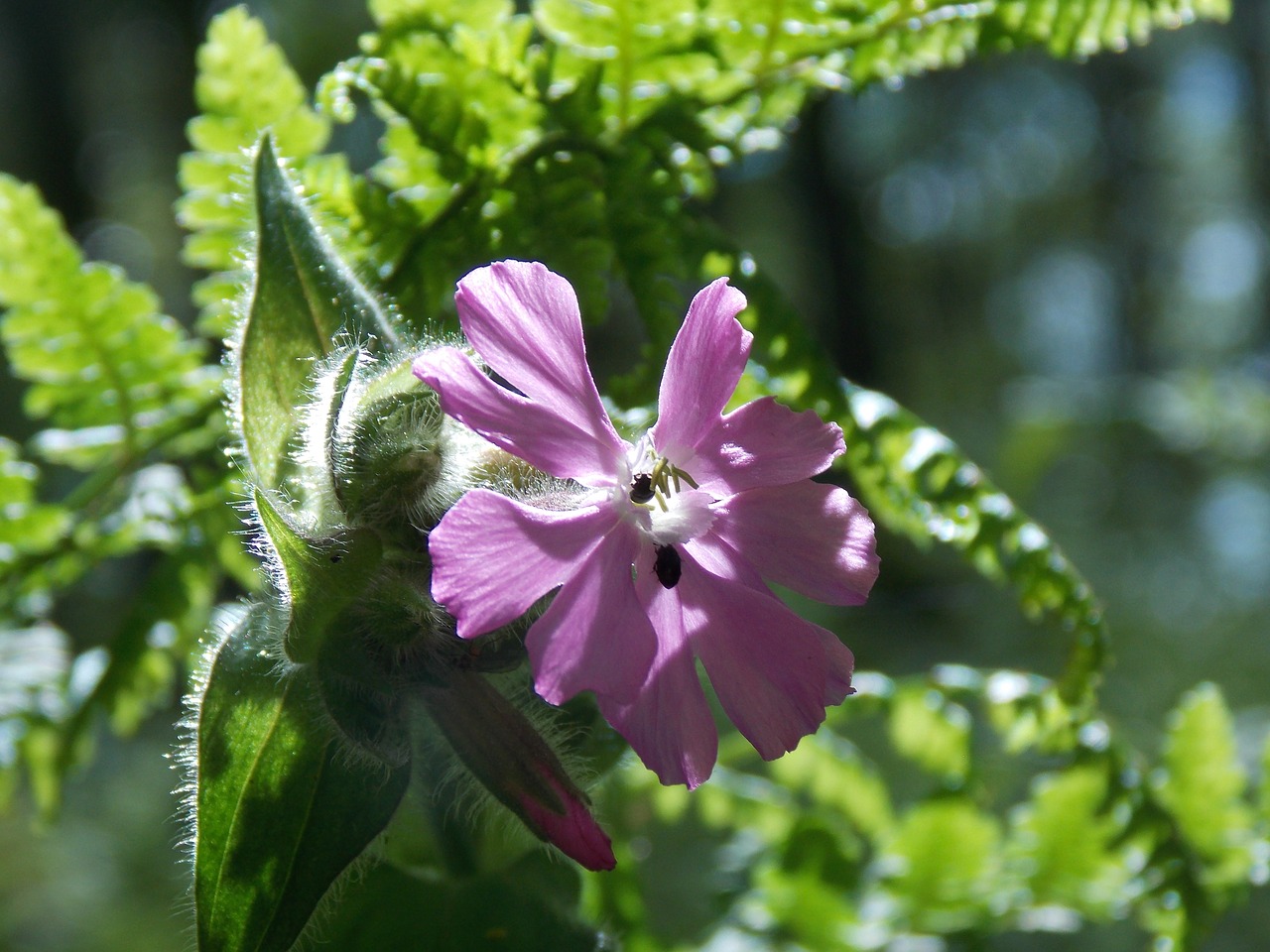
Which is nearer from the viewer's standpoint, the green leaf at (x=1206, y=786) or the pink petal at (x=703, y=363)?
the pink petal at (x=703, y=363)

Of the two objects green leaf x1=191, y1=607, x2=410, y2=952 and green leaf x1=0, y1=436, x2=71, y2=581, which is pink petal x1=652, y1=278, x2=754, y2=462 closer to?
green leaf x1=191, y1=607, x2=410, y2=952

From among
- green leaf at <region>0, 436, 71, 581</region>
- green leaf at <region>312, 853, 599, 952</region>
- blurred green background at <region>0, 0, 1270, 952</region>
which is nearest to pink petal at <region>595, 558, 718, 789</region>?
green leaf at <region>312, 853, 599, 952</region>

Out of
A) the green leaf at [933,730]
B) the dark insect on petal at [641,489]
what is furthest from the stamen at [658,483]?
the green leaf at [933,730]

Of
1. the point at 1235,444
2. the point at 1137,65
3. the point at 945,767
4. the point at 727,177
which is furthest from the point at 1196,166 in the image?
the point at 945,767

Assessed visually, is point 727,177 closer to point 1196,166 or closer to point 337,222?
point 337,222

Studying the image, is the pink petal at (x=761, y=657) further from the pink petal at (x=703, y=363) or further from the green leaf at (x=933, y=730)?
the green leaf at (x=933, y=730)
